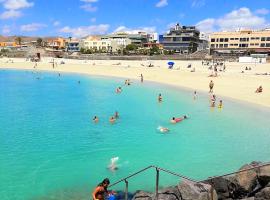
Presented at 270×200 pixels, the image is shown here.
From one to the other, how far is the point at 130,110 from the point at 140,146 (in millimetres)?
12518

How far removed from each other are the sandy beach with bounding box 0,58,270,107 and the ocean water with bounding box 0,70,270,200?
4714mm

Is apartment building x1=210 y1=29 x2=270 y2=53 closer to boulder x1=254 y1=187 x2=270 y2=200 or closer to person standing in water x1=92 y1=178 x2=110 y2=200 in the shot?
boulder x1=254 y1=187 x2=270 y2=200

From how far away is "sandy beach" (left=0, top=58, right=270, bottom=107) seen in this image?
41.7m

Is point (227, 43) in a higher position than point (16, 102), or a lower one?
higher

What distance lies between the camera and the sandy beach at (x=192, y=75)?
41719mm

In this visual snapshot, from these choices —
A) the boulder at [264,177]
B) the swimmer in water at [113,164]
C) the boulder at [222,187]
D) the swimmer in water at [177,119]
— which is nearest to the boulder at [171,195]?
the boulder at [222,187]

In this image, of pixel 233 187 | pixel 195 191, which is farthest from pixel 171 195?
pixel 233 187

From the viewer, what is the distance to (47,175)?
53.4 ft

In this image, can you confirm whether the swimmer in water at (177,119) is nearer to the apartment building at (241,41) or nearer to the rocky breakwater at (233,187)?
the rocky breakwater at (233,187)

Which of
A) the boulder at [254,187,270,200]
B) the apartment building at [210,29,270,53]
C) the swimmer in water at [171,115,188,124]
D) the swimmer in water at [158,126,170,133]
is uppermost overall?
the apartment building at [210,29,270,53]

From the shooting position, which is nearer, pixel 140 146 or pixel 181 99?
pixel 140 146

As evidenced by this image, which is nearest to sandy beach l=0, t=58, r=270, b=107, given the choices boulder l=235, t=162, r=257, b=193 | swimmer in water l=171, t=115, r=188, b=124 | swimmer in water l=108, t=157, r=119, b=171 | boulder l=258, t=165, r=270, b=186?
swimmer in water l=171, t=115, r=188, b=124

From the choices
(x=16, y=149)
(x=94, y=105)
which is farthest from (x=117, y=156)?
(x=94, y=105)

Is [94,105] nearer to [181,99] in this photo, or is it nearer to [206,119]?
[181,99]
